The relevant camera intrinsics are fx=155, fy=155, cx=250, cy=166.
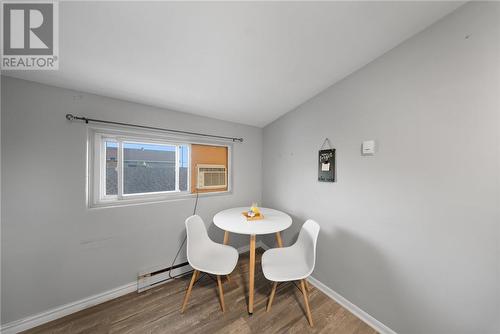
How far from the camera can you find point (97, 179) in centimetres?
155

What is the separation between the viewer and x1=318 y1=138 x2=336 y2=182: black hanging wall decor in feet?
5.39

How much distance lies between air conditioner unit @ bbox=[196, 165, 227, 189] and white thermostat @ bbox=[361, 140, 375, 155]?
1.72 m

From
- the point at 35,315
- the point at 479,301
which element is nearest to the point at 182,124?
the point at 35,315

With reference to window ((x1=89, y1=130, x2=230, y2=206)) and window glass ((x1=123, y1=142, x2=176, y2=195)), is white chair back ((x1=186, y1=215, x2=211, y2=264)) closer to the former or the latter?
window ((x1=89, y1=130, x2=230, y2=206))

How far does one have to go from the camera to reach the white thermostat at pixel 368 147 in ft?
4.40

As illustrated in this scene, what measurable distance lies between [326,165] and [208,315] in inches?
72.5

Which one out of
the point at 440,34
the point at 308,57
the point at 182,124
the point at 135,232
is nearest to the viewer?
the point at 440,34

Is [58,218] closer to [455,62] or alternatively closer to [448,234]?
[448,234]

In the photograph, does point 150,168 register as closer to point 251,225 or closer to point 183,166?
point 183,166

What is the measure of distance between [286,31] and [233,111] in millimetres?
1124

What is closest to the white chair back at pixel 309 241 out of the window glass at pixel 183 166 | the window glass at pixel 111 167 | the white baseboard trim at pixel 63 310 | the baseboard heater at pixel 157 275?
the baseboard heater at pixel 157 275

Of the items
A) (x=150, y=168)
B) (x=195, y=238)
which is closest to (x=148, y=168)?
(x=150, y=168)

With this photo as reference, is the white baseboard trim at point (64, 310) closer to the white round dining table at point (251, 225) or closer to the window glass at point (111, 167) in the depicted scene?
the window glass at point (111, 167)

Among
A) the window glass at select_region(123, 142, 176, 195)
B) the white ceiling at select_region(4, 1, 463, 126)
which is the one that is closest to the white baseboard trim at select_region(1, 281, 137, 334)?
the window glass at select_region(123, 142, 176, 195)
